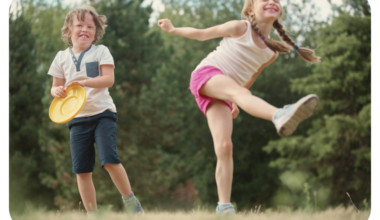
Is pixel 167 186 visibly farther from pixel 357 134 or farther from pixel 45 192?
pixel 357 134

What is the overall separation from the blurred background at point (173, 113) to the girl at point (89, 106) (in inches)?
261

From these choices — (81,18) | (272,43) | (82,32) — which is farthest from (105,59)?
(272,43)

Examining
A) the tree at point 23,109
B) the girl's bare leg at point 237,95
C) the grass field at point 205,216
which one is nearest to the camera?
the girl's bare leg at point 237,95

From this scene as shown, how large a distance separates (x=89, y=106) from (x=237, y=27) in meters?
1.30

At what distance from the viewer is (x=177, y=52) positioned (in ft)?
47.2

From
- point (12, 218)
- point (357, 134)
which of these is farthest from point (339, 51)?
point (12, 218)

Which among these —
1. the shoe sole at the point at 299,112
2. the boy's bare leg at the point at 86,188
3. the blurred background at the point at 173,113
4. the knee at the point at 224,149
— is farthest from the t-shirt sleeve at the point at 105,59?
the blurred background at the point at 173,113

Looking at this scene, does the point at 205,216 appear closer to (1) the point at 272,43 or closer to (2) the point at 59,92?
A: (1) the point at 272,43

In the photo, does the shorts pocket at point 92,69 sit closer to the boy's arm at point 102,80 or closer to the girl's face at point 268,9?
the boy's arm at point 102,80

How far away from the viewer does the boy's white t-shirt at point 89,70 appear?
305cm

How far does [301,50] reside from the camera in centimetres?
304

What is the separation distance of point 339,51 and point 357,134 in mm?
2383

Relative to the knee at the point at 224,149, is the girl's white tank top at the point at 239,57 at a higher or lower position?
higher

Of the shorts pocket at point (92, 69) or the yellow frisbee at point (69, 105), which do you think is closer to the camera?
the yellow frisbee at point (69, 105)
